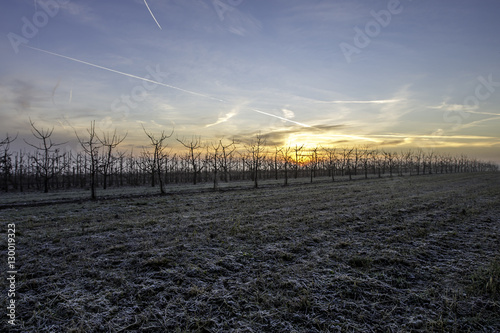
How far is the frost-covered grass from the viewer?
4086 mm

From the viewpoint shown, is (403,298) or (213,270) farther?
(213,270)

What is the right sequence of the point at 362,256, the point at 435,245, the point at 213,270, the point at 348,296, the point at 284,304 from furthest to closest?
the point at 435,245, the point at 362,256, the point at 213,270, the point at 348,296, the point at 284,304

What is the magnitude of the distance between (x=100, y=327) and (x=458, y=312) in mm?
5970

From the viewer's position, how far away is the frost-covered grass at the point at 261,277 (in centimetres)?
409

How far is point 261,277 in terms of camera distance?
5.56 meters

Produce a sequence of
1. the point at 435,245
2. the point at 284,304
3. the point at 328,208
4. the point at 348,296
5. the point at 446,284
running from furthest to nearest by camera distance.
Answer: the point at 328,208, the point at 435,245, the point at 446,284, the point at 348,296, the point at 284,304

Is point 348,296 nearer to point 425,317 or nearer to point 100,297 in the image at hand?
point 425,317

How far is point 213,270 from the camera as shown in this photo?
6.04 m

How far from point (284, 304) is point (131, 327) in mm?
2602

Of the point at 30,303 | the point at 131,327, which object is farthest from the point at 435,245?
the point at 30,303

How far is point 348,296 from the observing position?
15.8 feet

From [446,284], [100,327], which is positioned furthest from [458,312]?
[100,327]

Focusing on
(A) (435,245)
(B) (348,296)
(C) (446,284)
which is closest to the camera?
(B) (348,296)

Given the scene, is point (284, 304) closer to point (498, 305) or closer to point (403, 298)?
point (403, 298)
